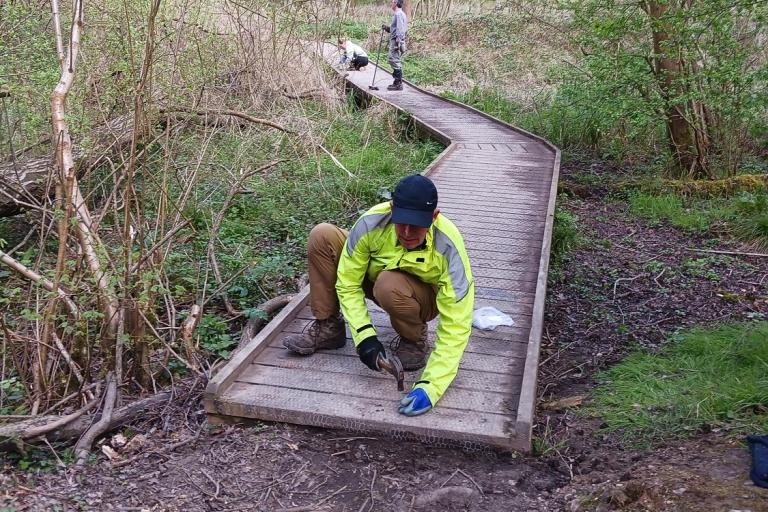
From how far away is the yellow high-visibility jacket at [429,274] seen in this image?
3.66 metres

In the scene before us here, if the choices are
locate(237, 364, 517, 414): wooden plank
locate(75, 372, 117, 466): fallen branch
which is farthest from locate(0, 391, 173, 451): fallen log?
locate(237, 364, 517, 414): wooden plank

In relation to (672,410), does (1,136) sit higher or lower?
higher

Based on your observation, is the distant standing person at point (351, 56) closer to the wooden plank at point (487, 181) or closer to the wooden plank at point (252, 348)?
the wooden plank at point (487, 181)

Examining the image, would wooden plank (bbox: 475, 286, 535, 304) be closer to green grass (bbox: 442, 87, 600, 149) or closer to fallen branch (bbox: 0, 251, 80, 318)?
fallen branch (bbox: 0, 251, 80, 318)

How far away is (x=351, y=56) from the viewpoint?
51.6 feet

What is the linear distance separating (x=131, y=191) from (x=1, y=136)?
143 inches

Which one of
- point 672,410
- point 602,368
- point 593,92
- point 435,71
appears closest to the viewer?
point 672,410

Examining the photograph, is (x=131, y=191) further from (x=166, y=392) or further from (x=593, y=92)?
(x=593, y=92)

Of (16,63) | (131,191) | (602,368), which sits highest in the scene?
(16,63)

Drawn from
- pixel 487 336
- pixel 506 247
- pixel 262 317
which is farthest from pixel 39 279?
pixel 506 247

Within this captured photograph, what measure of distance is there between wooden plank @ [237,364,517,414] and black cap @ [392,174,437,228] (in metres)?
0.99

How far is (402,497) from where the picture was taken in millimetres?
3197

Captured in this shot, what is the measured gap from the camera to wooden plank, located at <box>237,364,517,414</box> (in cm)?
374

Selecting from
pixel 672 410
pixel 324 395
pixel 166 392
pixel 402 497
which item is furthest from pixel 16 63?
pixel 672 410
